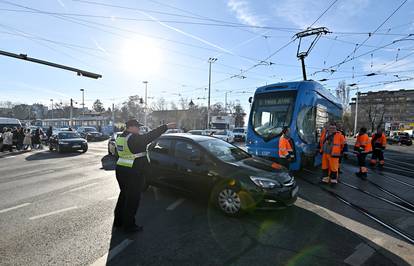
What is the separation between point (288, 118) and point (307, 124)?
93cm

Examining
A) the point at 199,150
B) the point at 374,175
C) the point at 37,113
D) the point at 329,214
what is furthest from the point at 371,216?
the point at 37,113

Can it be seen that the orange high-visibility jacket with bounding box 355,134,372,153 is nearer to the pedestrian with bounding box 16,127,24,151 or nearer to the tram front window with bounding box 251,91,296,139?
the tram front window with bounding box 251,91,296,139

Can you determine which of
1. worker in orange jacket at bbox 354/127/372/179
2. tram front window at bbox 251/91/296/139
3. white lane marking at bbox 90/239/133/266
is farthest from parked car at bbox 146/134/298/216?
worker in orange jacket at bbox 354/127/372/179

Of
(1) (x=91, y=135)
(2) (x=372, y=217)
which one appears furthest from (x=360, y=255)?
(1) (x=91, y=135)

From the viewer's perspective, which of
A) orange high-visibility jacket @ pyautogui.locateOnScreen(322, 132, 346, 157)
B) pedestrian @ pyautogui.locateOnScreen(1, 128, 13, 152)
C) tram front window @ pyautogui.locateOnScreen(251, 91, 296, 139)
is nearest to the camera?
orange high-visibility jacket @ pyautogui.locateOnScreen(322, 132, 346, 157)

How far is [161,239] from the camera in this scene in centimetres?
368

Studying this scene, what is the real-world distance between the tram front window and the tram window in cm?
42

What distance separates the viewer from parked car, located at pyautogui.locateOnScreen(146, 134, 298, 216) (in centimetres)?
445

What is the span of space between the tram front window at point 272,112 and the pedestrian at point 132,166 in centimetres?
547

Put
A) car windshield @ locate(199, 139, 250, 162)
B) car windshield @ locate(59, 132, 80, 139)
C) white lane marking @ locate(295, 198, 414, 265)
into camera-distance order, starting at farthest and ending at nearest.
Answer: car windshield @ locate(59, 132, 80, 139), car windshield @ locate(199, 139, 250, 162), white lane marking @ locate(295, 198, 414, 265)

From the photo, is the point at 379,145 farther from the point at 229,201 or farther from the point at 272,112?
the point at 229,201

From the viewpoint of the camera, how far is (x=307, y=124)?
8.64 metres

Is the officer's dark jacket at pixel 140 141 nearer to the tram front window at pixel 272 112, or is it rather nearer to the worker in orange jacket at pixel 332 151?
the tram front window at pixel 272 112

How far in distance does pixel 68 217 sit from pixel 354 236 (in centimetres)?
504
